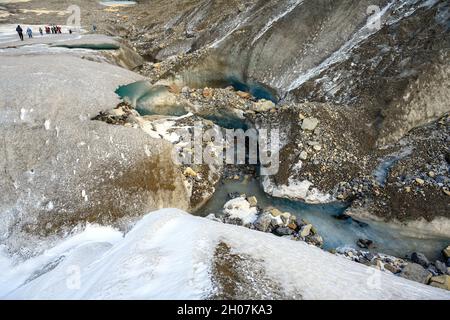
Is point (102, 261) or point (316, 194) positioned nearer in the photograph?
point (102, 261)

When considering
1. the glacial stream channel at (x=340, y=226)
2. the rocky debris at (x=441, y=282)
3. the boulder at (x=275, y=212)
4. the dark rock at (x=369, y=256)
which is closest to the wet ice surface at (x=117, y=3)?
the glacial stream channel at (x=340, y=226)

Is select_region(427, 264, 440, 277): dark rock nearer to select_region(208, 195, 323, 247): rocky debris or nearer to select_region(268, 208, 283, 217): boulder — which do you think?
select_region(208, 195, 323, 247): rocky debris

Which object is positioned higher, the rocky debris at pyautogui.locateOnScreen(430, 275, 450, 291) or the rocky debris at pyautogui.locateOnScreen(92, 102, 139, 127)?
the rocky debris at pyautogui.locateOnScreen(92, 102, 139, 127)

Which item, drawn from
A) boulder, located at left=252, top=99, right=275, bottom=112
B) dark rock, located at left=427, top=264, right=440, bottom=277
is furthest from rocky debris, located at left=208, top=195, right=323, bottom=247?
boulder, located at left=252, top=99, right=275, bottom=112

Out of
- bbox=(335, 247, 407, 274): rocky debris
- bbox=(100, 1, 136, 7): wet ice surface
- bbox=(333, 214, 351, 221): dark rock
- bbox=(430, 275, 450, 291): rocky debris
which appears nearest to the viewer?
bbox=(430, 275, 450, 291): rocky debris
